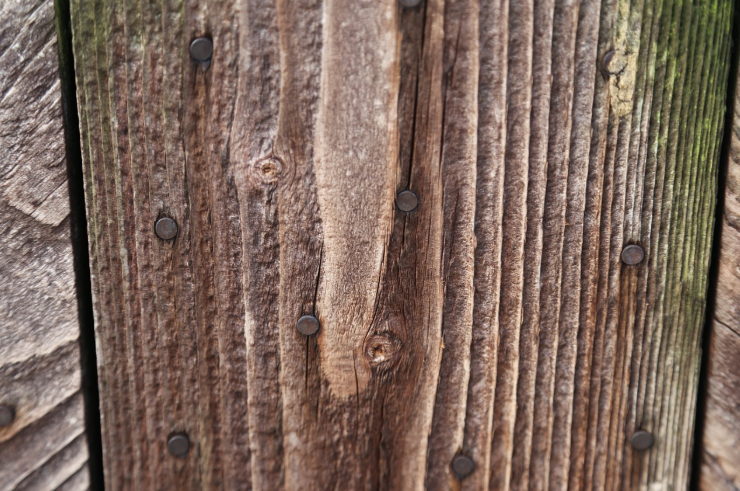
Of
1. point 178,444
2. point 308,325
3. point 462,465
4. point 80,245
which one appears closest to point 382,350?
point 308,325

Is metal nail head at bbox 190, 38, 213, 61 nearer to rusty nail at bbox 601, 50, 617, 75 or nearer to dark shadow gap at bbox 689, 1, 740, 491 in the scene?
rusty nail at bbox 601, 50, 617, 75

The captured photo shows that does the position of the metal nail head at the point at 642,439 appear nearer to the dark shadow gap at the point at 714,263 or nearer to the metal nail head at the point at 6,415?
the dark shadow gap at the point at 714,263

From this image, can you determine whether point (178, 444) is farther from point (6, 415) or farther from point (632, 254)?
point (632, 254)

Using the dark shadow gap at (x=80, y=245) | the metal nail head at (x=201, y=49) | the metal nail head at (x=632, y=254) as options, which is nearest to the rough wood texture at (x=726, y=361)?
the metal nail head at (x=632, y=254)

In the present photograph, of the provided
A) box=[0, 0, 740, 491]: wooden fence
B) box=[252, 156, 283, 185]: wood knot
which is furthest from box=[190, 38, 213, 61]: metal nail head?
box=[252, 156, 283, 185]: wood knot

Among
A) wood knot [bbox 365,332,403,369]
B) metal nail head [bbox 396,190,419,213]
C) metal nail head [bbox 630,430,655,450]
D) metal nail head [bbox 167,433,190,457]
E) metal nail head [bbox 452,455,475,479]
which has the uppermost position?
metal nail head [bbox 396,190,419,213]

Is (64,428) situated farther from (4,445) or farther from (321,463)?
(321,463)

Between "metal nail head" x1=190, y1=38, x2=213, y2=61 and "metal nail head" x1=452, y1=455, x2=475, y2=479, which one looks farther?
"metal nail head" x1=452, y1=455, x2=475, y2=479

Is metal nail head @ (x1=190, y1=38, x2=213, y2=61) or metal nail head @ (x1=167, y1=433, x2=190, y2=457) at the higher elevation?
metal nail head @ (x1=190, y1=38, x2=213, y2=61)
